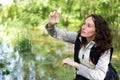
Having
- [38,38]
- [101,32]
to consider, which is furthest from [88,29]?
[38,38]

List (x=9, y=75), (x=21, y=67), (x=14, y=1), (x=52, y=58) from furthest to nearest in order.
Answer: (x=14, y=1)
(x=52, y=58)
(x=21, y=67)
(x=9, y=75)

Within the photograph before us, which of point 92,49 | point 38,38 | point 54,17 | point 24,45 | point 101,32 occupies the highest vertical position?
point 54,17

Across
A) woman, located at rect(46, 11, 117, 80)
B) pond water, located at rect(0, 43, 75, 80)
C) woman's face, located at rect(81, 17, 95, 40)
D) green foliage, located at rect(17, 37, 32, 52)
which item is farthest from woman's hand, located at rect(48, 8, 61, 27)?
green foliage, located at rect(17, 37, 32, 52)

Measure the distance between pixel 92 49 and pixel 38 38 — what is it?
11.7 meters

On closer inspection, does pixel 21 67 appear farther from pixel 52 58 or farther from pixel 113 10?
pixel 113 10

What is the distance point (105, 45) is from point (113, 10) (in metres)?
14.4

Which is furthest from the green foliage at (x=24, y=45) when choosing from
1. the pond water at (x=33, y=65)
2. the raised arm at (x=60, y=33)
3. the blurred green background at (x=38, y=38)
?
the raised arm at (x=60, y=33)

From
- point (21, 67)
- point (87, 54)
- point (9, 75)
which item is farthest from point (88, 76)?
point (21, 67)

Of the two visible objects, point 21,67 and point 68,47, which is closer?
point 21,67

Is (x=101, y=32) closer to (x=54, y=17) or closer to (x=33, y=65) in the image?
(x=54, y=17)

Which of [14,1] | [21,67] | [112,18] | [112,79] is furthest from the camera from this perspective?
[14,1]

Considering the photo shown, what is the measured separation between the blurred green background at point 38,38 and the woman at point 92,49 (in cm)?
336

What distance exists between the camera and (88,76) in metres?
3.12

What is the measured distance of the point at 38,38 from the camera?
1480 centimetres
